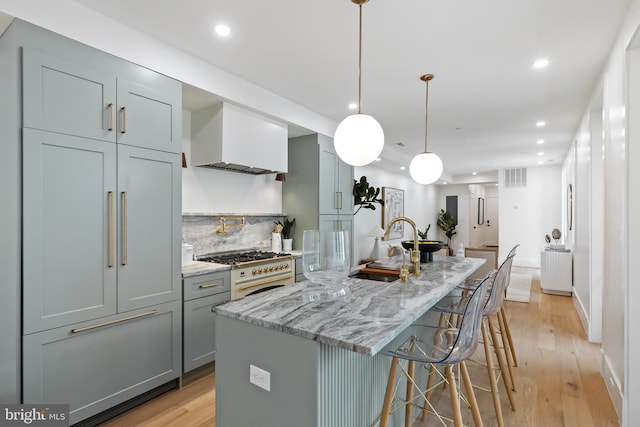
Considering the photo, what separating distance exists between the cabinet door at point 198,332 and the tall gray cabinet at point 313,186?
1615 mm

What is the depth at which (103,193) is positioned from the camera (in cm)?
210

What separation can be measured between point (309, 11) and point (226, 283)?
216 centimetres

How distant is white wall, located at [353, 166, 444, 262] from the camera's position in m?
6.00

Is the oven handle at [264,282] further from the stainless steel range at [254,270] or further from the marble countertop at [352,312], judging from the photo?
the marble countertop at [352,312]

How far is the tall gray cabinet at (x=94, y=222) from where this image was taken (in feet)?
5.92

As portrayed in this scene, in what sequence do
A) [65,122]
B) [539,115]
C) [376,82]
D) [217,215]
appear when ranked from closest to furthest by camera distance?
[65,122], [376,82], [217,215], [539,115]

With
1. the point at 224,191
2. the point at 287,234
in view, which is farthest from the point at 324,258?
the point at 287,234

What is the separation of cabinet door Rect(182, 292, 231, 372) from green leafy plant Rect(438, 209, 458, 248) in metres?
8.86

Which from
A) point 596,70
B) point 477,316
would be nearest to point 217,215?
point 477,316

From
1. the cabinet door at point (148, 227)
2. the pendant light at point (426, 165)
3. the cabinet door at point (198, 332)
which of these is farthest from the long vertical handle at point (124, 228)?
the pendant light at point (426, 165)

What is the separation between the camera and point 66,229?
6.35ft

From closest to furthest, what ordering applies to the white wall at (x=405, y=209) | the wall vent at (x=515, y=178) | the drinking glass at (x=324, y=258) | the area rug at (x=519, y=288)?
1. the drinking glass at (x=324, y=258)
2. the area rug at (x=519, y=288)
3. the white wall at (x=405, y=209)
4. the wall vent at (x=515, y=178)

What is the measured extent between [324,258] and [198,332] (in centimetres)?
158

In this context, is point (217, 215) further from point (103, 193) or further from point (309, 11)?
point (309, 11)
